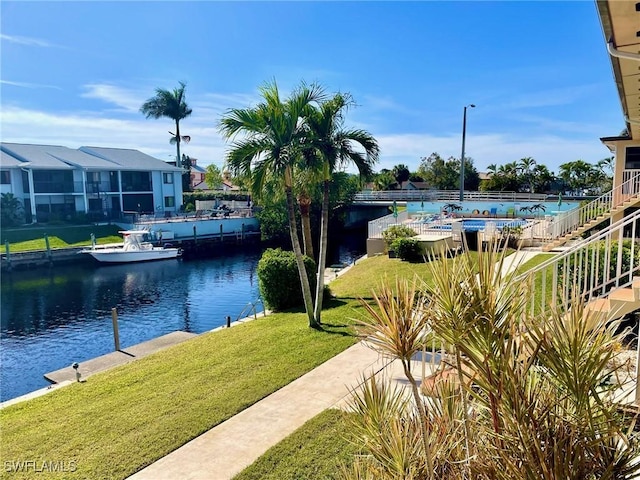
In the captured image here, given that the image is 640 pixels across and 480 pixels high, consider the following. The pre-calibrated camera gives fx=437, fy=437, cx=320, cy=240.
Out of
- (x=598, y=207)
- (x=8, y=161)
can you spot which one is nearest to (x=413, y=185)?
(x=8, y=161)

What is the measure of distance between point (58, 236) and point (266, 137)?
106 ft

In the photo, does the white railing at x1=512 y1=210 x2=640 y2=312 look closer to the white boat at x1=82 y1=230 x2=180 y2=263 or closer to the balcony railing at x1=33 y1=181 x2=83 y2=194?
the white boat at x1=82 y1=230 x2=180 y2=263

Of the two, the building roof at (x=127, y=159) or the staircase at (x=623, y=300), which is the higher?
the building roof at (x=127, y=159)

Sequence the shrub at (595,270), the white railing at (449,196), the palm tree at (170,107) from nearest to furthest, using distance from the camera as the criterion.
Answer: the shrub at (595,270)
the white railing at (449,196)
the palm tree at (170,107)

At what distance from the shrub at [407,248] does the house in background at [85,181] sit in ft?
110

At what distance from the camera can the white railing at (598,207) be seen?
14.9m

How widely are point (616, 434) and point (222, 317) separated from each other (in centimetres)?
1725

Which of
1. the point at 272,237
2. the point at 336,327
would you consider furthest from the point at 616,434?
the point at 272,237

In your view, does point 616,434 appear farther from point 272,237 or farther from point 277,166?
point 272,237

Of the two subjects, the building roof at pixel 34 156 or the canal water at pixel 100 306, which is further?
the building roof at pixel 34 156

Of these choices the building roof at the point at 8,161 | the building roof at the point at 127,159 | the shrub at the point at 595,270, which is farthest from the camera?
the building roof at the point at 127,159

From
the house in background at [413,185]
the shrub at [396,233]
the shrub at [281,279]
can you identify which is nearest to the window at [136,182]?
the shrub at [396,233]

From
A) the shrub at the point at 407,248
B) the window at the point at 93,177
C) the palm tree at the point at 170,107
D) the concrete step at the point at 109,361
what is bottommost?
the concrete step at the point at 109,361

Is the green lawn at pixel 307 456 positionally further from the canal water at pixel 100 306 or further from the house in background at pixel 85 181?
the house in background at pixel 85 181
